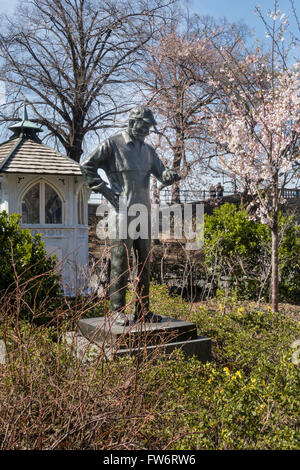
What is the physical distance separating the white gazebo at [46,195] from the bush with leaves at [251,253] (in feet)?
11.0

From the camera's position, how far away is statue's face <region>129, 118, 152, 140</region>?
464cm

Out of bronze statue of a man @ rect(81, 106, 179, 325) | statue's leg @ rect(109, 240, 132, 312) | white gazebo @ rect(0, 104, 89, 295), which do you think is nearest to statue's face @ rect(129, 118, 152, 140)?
bronze statue of a man @ rect(81, 106, 179, 325)

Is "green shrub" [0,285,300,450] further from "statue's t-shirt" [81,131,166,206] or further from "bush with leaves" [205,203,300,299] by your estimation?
"bush with leaves" [205,203,300,299]

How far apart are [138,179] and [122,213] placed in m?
0.41

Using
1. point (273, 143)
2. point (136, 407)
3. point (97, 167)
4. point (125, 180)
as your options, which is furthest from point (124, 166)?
point (273, 143)

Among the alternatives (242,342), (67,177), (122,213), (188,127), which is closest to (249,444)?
(242,342)

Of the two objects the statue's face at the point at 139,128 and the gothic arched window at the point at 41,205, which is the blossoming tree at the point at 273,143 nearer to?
the statue's face at the point at 139,128

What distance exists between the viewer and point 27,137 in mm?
11781

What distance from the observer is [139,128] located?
15.3 feet

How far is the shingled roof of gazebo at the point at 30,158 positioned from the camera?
1027 cm

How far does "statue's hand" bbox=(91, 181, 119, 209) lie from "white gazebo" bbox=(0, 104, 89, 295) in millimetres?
5875

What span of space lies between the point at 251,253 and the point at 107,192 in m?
6.00

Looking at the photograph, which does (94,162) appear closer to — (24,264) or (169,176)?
(169,176)
